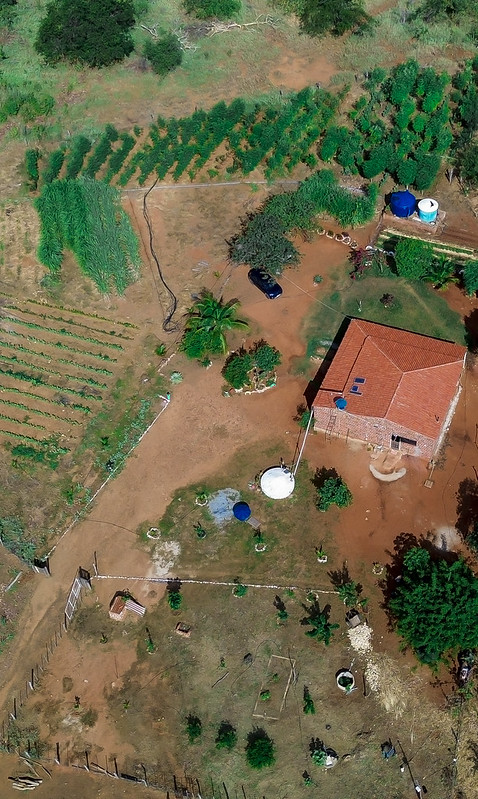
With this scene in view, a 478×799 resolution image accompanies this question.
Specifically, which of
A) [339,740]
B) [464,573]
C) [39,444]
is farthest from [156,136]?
[339,740]

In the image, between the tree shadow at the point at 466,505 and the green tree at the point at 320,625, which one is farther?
the tree shadow at the point at 466,505

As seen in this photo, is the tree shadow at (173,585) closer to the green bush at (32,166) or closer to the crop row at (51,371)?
the crop row at (51,371)

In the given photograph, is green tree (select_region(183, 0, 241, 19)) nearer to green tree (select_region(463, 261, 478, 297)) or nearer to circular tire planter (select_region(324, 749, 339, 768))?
green tree (select_region(463, 261, 478, 297))

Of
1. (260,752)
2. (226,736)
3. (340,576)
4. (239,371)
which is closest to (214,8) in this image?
(239,371)

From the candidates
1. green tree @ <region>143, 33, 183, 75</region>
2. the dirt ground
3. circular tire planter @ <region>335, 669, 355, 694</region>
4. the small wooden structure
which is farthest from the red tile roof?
green tree @ <region>143, 33, 183, 75</region>

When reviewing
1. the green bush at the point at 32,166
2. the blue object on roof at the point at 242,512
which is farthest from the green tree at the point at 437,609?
the green bush at the point at 32,166
